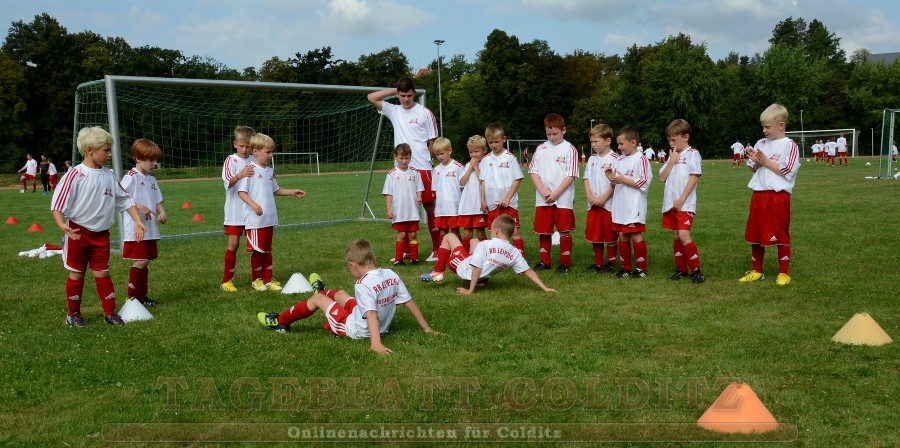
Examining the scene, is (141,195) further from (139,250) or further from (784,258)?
(784,258)

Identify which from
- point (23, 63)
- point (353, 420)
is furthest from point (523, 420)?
point (23, 63)

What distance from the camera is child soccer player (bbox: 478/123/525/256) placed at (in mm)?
9086

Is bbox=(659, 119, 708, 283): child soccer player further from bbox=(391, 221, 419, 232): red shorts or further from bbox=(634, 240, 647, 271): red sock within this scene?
bbox=(391, 221, 419, 232): red shorts

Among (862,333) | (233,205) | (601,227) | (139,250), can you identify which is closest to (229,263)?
(233,205)

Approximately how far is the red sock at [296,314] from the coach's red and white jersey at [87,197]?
5.98 ft

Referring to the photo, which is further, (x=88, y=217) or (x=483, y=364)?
(x=88, y=217)

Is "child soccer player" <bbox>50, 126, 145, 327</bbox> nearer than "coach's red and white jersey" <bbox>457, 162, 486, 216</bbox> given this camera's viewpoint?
Yes

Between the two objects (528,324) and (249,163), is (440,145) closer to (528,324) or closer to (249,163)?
(249,163)

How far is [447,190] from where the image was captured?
946cm

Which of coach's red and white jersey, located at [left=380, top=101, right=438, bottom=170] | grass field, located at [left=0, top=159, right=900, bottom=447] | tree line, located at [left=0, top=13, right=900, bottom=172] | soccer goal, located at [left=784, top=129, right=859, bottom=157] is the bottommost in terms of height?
grass field, located at [left=0, top=159, right=900, bottom=447]

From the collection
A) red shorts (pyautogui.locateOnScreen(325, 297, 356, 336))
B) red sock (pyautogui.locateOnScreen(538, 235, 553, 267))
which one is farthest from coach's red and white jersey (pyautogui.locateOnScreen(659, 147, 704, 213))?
red shorts (pyautogui.locateOnScreen(325, 297, 356, 336))

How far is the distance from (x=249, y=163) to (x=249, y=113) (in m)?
8.09

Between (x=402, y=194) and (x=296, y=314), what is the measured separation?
3.91 metres

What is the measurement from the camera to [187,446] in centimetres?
384
